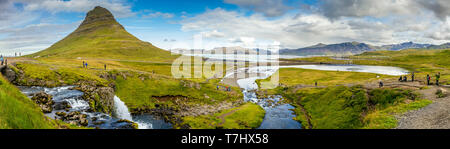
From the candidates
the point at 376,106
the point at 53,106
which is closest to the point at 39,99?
the point at 53,106

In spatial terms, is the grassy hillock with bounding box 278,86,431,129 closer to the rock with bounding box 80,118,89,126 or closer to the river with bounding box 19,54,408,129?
the river with bounding box 19,54,408,129

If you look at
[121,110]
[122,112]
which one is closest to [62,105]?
[122,112]

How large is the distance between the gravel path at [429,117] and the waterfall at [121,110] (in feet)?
195

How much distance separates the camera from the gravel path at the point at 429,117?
25.5 meters

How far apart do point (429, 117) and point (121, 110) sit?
68028 millimetres

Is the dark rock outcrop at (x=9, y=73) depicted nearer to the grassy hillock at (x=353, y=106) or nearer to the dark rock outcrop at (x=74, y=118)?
the dark rock outcrop at (x=74, y=118)

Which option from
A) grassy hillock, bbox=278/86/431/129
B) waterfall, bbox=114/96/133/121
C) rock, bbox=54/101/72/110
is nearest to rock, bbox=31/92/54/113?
rock, bbox=54/101/72/110

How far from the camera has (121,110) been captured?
61469 mm

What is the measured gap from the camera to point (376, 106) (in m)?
52.3

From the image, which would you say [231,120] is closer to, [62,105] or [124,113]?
[124,113]
